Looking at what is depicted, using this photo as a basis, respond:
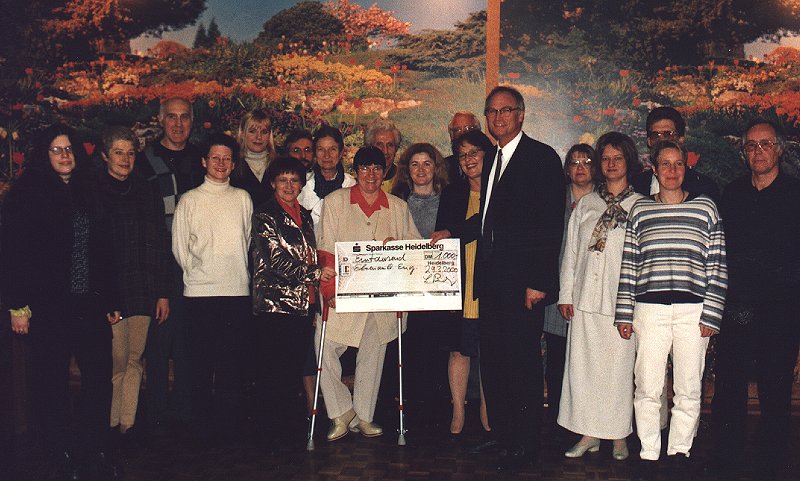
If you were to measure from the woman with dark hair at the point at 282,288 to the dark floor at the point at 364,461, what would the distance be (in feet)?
0.87

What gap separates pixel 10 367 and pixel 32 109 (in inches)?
126

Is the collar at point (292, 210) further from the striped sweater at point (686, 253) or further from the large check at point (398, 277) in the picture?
the striped sweater at point (686, 253)

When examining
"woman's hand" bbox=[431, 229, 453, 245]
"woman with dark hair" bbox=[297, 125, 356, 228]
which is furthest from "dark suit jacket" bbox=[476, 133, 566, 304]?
"woman with dark hair" bbox=[297, 125, 356, 228]

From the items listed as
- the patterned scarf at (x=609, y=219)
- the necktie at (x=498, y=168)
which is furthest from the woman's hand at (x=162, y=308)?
the patterned scarf at (x=609, y=219)

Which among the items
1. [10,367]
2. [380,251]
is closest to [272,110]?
[380,251]

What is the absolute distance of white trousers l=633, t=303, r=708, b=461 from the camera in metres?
4.33

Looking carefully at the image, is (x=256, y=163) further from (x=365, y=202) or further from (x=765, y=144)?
(x=765, y=144)

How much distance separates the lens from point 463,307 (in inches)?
206

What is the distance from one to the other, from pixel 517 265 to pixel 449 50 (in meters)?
2.98

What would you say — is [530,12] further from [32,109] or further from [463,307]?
[32,109]

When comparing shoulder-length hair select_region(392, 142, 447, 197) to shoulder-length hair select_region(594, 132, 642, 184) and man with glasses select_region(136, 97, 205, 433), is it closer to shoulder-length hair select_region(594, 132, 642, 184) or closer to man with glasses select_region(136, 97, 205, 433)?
shoulder-length hair select_region(594, 132, 642, 184)

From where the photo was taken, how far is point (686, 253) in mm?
4285

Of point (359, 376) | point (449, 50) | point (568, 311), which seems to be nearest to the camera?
point (568, 311)

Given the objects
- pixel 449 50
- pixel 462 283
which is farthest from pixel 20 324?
pixel 449 50
